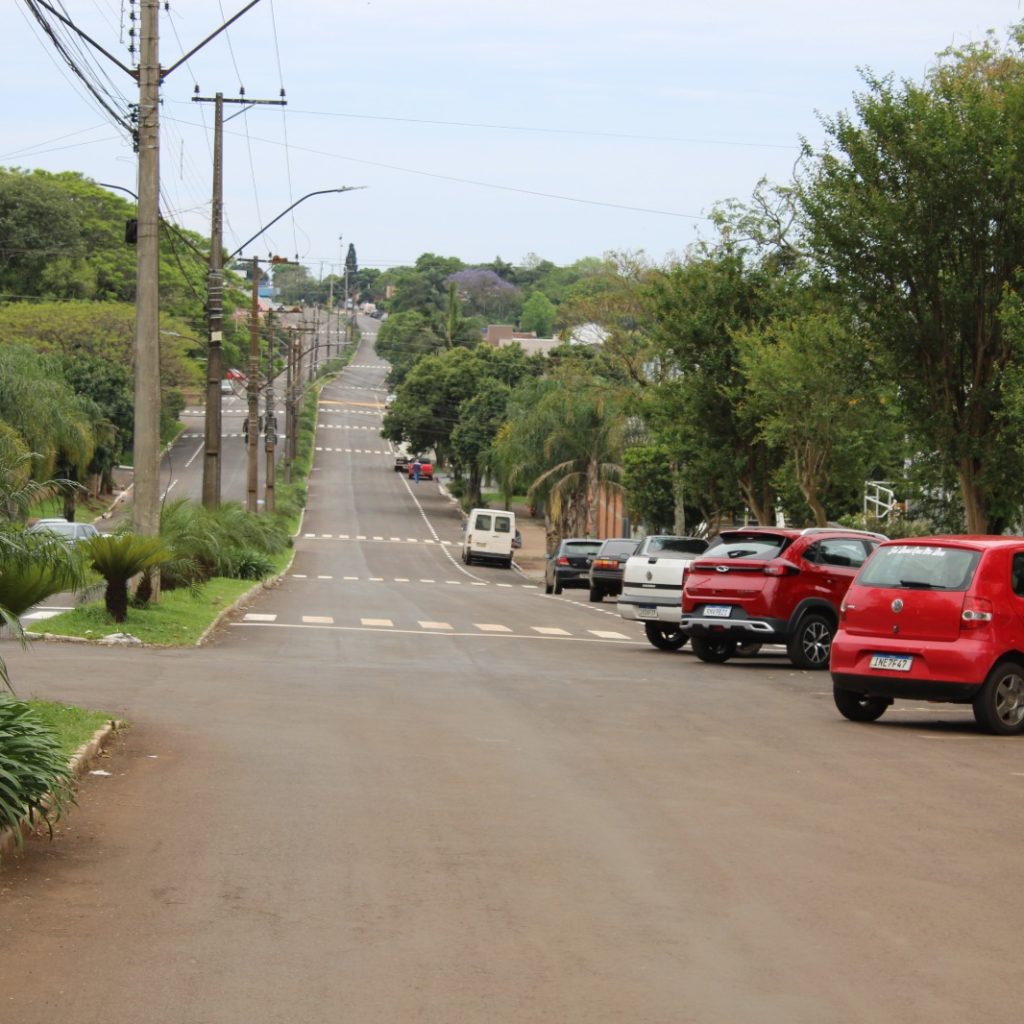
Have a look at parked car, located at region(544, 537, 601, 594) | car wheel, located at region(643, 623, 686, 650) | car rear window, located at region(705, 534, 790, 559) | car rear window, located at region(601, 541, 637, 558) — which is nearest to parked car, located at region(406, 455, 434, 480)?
parked car, located at region(544, 537, 601, 594)

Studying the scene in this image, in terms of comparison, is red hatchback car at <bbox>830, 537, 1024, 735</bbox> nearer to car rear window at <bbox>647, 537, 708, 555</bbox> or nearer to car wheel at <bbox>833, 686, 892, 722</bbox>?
car wheel at <bbox>833, 686, 892, 722</bbox>

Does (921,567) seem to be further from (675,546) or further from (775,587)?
(675,546)

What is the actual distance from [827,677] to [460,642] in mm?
6245

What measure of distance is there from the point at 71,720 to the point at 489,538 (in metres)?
53.9

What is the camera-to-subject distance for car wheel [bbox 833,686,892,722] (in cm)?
1491

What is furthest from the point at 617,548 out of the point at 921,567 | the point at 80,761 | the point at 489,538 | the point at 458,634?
the point at 80,761

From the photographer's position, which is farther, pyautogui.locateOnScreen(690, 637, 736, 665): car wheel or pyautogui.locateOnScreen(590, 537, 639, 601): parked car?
pyautogui.locateOnScreen(590, 537, 639, 601): parked car

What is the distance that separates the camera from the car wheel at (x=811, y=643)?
2050 cm

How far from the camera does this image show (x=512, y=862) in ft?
26.3

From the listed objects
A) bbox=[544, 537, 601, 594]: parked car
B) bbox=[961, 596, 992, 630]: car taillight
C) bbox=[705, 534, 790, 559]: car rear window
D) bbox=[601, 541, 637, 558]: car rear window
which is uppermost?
bbox=[961, 596, 992, 630]: car taillight

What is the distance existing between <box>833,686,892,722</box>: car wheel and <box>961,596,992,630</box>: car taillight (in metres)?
1.47

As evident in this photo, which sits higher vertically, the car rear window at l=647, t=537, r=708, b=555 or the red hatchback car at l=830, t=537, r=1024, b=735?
the red hatchback car at l=830, t=537, r=1024, b=735

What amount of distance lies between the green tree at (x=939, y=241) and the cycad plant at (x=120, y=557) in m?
10.7

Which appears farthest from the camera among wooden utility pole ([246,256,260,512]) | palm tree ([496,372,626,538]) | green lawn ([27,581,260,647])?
palm tree ([496,372,626,538])
